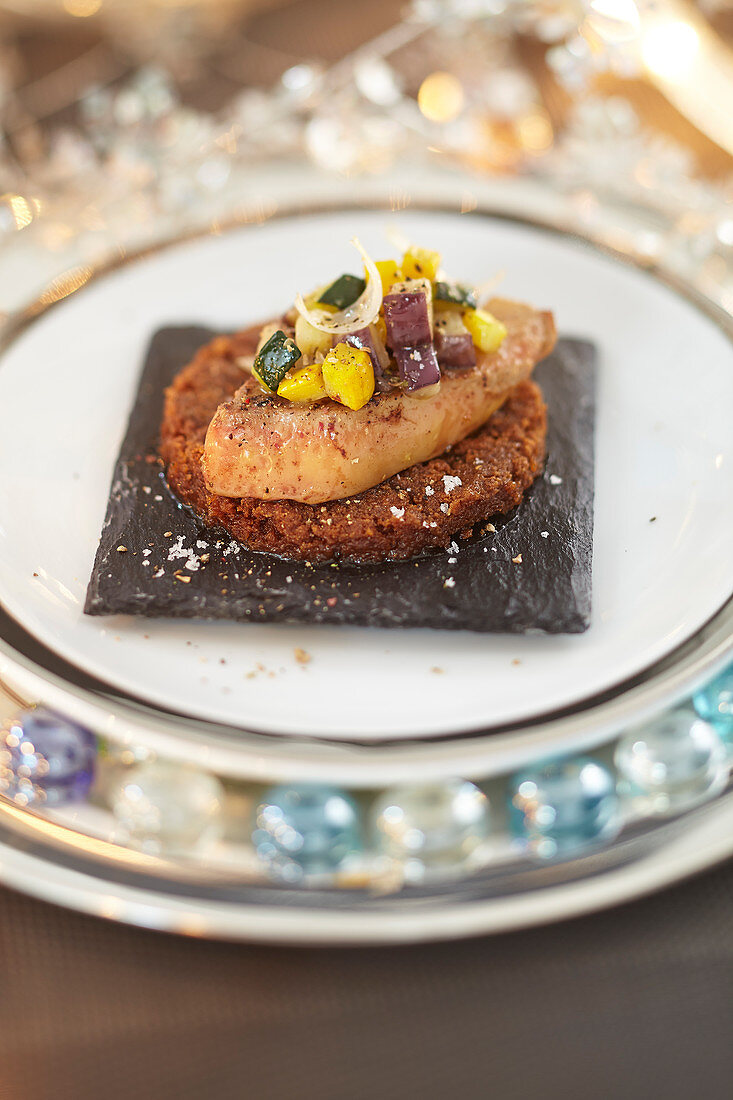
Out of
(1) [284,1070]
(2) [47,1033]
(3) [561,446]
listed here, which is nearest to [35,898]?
(2) [47,1033]

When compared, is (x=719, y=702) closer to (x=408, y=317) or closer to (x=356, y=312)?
(x=408, y=317)

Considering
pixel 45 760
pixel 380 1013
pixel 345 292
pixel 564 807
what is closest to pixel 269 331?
pixel 345 292

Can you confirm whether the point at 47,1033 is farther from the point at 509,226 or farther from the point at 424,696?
the point at 509,226

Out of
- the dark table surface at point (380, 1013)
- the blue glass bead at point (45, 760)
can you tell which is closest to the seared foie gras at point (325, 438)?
the blue glass bead at point (45, 760)

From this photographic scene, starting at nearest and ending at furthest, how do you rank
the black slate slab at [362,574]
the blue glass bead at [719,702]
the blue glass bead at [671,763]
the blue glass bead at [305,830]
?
the blue glass bead at [305,830]
the blue glass bead at [671,763]
the blue glass bead at [719,702]
the black slate slab at [362,574]

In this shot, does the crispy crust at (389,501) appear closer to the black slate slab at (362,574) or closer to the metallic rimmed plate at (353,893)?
the black slate slab at (362,574)

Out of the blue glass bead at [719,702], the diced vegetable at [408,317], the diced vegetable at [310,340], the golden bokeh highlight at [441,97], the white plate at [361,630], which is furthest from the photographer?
the golden bokeh highlight at [441,97]

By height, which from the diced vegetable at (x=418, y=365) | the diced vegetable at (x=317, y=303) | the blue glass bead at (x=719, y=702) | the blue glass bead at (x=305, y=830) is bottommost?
the blue glass bead at (x=305, y=830)
